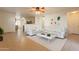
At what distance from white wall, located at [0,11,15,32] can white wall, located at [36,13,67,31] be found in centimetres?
47

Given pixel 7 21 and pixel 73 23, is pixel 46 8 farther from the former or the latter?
pixel 7 21

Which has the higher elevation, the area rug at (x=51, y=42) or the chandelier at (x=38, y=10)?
the chandelier at (x=38, y=10)

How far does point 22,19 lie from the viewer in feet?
7.27

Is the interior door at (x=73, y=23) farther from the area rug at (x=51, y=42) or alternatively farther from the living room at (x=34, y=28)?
the area rug at (x=51, y=42)

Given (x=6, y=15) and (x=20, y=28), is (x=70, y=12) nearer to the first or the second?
(x=20, y=28)

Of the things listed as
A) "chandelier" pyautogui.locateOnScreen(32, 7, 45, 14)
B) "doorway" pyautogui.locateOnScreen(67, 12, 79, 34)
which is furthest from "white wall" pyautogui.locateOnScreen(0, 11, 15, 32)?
"doorway" pyautogui.locateOnScreen(67, 12, 79, 34)

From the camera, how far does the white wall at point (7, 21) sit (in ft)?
6.98

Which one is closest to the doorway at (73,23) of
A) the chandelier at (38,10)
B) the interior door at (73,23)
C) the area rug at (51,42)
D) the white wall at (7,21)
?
the interior door at (73,23)

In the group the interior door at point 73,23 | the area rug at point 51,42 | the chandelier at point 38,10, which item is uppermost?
the chandelier at point 38,10

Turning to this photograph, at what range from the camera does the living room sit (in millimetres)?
2102
